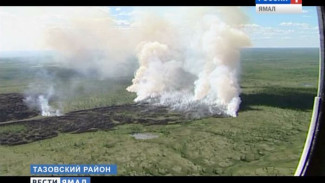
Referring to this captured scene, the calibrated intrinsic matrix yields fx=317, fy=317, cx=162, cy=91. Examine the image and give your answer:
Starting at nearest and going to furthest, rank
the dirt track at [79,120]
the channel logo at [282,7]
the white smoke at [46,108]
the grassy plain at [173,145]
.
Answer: the channel logo at [282,7] < the grassy plain at [173,145] < the dirt track at [79,120] < the white smoke at [46,108]

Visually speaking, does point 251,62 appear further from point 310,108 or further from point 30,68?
point 30,68

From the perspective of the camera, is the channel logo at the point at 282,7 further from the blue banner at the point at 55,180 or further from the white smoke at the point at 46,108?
the white smoke at the point at 46,108

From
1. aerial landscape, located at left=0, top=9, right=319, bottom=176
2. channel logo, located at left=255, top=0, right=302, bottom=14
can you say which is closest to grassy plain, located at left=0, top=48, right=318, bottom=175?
aerial landscape, located at left=0, top=9, right=319, bottom=176

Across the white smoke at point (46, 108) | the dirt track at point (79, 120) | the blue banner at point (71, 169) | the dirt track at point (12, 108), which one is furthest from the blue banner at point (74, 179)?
the white smoke at point (46, 108)

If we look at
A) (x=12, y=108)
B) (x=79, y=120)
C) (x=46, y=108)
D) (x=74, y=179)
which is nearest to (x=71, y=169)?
(x=74, y=179)

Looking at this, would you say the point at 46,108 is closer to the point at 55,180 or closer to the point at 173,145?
the point at 173,145

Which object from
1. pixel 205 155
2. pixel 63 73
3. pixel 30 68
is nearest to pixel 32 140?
pixel 30 68

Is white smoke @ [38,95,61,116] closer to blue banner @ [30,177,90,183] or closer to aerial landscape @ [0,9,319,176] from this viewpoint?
aerial landscape @ [0,9,319,176]

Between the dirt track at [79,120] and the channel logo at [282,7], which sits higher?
the channel logo at [282,7]
